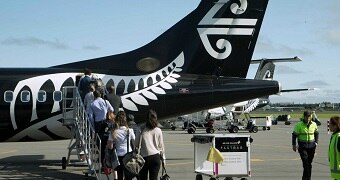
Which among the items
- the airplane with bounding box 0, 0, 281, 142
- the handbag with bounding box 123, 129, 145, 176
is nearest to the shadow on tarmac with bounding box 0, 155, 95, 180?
the airplane with bounding box 0, 0, 281, 142

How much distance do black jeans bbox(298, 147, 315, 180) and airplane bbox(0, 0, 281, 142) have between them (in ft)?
12.2

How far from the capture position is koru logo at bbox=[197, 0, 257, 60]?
623 inches

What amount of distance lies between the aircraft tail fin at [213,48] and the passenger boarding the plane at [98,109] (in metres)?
4.56

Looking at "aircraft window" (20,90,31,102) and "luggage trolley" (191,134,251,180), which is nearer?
"luggage trolley" (191,134,251,180)

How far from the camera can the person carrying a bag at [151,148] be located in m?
8.86

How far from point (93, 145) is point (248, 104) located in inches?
1502

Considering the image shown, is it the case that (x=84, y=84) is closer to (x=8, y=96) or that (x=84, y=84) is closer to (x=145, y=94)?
(x=145, y=94)

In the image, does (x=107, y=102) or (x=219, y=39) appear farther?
(x=219, y=39)

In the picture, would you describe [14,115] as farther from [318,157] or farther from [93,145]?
[318,157]

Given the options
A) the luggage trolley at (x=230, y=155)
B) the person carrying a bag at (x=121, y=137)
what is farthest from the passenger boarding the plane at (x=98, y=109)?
the luggage trolley at (x=230, y=155)

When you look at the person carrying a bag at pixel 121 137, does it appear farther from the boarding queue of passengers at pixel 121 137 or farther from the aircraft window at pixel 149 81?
the aircraft window at pixel 149 81

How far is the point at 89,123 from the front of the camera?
37.1ft

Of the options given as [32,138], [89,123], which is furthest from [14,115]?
[89,123]

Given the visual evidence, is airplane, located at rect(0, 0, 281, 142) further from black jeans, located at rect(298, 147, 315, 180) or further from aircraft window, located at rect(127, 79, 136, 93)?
black jeans, located at rect(298, 147, 315, 180)
